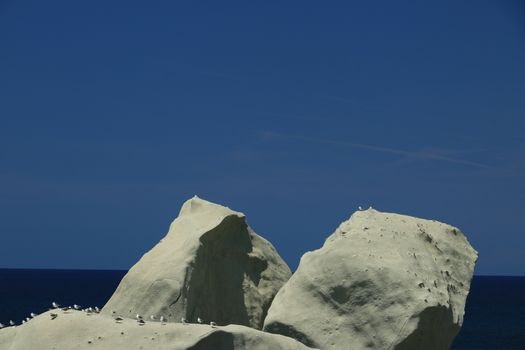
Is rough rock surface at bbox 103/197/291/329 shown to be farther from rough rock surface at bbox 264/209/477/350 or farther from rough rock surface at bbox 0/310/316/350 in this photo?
rough rock surface at bbox 0/310/316/350

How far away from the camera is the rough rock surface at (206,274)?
1584cm

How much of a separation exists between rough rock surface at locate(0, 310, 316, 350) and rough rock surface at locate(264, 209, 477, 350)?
2.53m

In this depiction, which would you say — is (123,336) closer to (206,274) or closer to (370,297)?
(206,274)

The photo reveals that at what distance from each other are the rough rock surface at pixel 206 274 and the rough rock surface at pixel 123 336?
3150mm

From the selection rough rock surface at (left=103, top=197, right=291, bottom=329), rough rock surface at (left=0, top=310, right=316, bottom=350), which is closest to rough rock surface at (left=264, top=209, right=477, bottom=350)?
rough rock surface at (left=103, top=197, right=291, bottom=329)

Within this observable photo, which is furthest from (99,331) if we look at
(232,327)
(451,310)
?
(451,310)

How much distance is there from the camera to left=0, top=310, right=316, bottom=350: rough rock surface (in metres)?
12.0

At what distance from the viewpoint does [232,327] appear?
495 inches

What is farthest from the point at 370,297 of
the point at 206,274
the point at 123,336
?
the point at 123,336

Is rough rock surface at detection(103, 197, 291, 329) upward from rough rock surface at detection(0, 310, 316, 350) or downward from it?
upward

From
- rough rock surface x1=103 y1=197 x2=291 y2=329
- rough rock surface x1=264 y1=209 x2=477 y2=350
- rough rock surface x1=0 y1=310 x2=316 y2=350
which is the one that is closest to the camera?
rough rock surface x1=0 y1=310 x2=316 y2=350

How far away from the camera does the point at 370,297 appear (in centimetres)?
1515

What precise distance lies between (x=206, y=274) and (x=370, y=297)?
358cm

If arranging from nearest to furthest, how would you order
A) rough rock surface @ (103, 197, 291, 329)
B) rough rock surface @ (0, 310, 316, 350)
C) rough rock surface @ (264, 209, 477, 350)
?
rough rock surface @ (0, 310, 316, 350)
rough rock surface @ (264, 209, 477, 350)
rough rock surface @ (103, 197, 291, 329)
